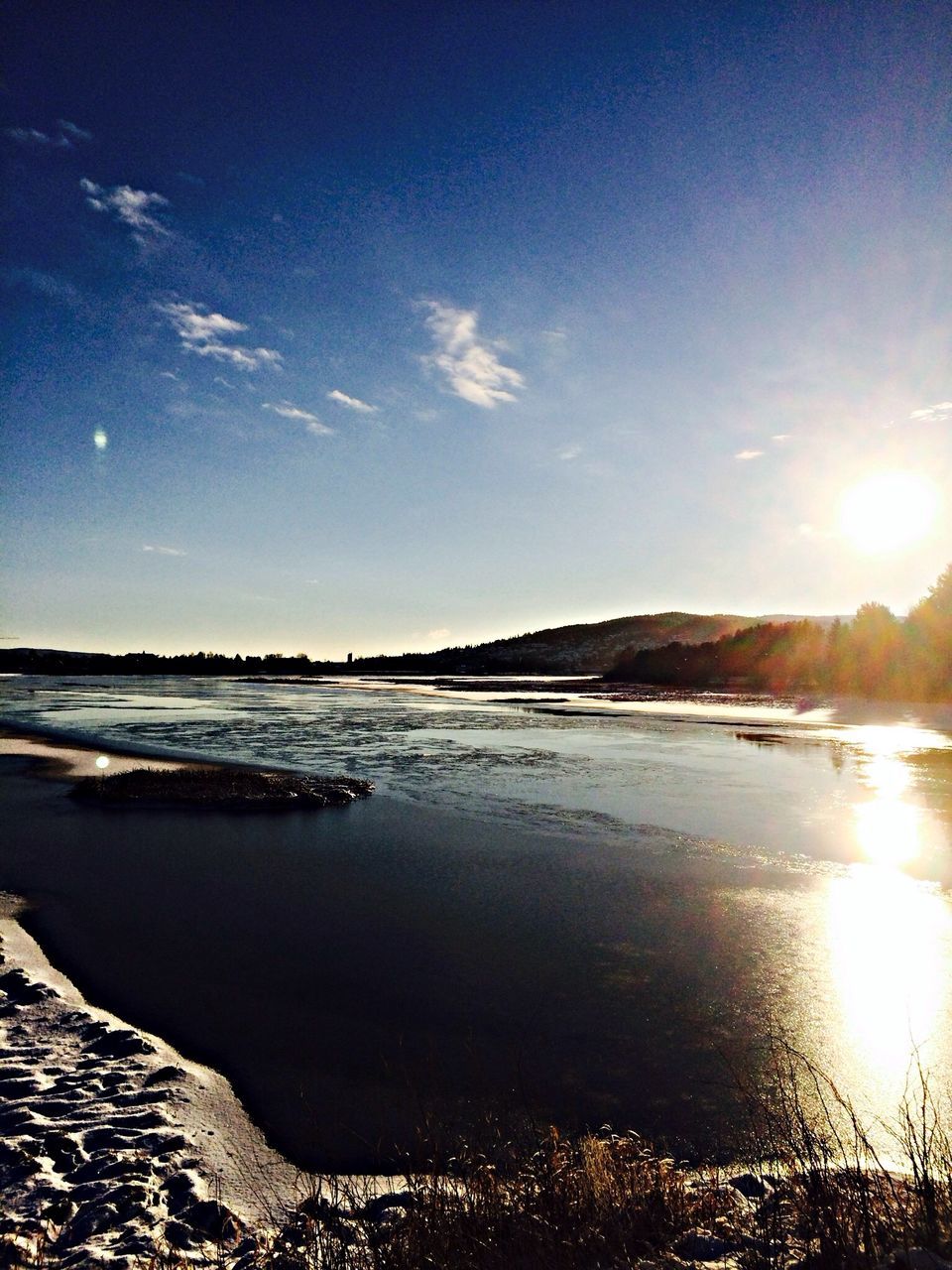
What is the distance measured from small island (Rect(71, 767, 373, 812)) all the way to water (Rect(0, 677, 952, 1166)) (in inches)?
48.2

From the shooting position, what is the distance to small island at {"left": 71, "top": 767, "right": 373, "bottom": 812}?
1709 cm

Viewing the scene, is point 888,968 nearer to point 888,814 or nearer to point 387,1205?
point 387,1205

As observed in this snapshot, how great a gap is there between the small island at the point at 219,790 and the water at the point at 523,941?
1225mm

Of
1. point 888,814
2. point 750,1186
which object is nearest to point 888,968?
point 750,1186

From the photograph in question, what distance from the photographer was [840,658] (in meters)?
70.3

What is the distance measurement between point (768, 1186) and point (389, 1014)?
377 centimetres

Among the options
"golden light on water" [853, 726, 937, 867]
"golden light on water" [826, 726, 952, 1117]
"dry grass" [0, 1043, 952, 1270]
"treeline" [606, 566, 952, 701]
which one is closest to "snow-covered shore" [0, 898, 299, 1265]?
"dry grass" [0, 1043, 952, 1270]

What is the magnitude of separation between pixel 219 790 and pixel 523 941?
1187 cm

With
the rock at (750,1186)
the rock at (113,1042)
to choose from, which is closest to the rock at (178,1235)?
the rock at (113,1042)

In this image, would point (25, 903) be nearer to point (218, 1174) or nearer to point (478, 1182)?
point (218, 1174)

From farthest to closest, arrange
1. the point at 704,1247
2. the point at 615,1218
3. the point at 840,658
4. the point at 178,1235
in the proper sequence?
the point at 840,658 → the point at 178,1235 → the point at 615,1218 → the point at 704,1247

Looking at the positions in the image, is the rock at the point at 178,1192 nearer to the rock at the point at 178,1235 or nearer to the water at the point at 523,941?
the rock at the point at 178,1235

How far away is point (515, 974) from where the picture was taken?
7.77 m

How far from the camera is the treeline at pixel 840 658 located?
58312 millimetres
